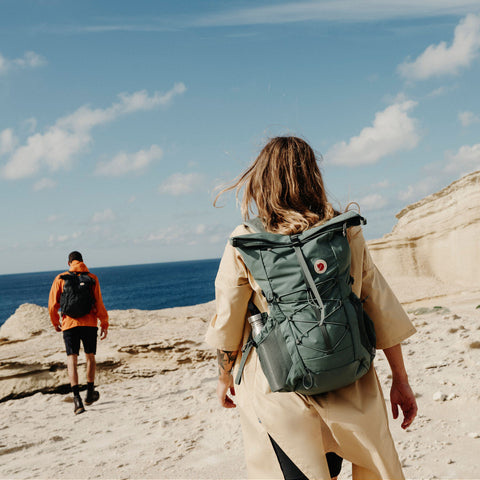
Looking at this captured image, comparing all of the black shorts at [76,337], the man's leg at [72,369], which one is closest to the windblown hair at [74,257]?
the black shorts at [76,337]

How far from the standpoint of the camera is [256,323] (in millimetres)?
1891

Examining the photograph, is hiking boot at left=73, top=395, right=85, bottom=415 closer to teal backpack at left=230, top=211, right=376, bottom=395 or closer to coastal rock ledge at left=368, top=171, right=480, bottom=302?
teal backpack at left=230, top=211, right=376, bottom=395

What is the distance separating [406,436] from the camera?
372 cm

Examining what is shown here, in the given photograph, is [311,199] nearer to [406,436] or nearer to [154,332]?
[406,436]

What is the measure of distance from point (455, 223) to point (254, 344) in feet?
57.4

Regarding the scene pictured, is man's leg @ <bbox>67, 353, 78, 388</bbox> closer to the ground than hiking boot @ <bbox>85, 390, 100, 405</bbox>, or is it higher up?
higher up

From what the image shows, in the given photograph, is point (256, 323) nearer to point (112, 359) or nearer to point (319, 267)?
point (319, 267)

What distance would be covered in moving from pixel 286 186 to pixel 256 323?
0.60 metres

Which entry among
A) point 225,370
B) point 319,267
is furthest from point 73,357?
point 319,267

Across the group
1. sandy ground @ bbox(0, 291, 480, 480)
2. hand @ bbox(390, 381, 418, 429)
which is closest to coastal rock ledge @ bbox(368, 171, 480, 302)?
sandy ground @ bbox(0, 291, 480, 480)

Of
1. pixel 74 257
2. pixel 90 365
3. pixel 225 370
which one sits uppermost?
pixel 74 257

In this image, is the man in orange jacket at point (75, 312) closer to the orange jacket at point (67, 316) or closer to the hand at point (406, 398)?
the orange jacket at point (67, 316)

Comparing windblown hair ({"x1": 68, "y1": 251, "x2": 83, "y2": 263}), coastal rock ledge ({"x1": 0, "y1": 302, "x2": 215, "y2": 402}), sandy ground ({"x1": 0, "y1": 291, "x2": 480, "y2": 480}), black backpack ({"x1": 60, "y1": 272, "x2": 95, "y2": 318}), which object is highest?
windblown hair ({"x1": 68, "y1": 251, "x2": 83, "y2": 263})

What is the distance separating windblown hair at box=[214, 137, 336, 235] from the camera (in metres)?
1.93
